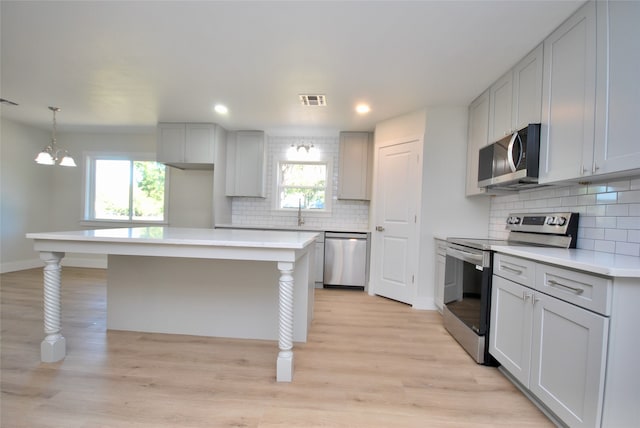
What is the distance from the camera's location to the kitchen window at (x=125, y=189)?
522 centimetres

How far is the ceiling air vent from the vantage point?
3.30 meters

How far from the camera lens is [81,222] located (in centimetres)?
530

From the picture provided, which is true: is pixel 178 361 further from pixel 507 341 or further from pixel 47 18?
pixel 47 18

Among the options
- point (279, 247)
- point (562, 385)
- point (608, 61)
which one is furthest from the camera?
point (279, 247)

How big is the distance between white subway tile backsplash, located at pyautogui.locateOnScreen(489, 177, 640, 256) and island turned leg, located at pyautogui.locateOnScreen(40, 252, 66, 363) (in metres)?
3.75

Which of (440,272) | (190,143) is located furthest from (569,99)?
(190,143)

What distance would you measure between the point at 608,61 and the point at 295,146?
157 inches

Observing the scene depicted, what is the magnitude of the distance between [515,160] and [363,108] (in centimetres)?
A: 189

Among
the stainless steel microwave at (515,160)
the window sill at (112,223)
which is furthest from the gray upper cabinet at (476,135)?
the window sill at (112,223)

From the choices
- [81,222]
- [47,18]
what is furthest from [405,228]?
[81,222]

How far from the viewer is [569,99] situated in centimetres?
187

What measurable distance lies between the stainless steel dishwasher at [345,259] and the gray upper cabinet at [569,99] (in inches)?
101

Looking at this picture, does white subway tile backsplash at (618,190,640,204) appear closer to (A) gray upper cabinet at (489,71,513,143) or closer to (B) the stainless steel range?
(B) the stainless steel range

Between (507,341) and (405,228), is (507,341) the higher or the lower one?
the lower one
